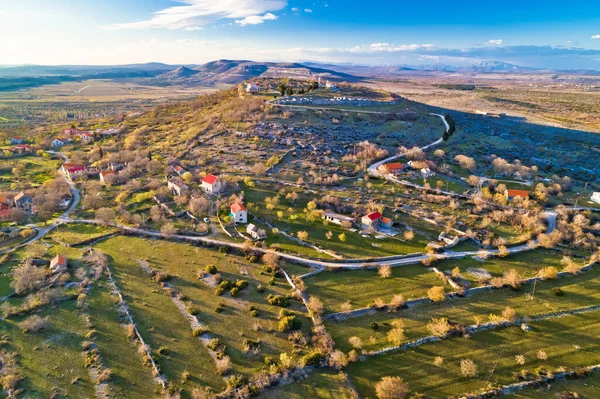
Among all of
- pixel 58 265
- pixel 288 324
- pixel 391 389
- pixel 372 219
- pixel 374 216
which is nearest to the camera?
pixel 391 389

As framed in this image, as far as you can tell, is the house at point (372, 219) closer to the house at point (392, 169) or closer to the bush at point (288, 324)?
the bush at point (288, 324)

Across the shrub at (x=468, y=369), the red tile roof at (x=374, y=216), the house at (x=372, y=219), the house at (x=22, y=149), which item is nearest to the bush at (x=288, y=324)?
the shrub at (x=468, y=369)

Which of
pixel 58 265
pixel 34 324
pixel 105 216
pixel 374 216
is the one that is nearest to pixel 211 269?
pixel 34 324

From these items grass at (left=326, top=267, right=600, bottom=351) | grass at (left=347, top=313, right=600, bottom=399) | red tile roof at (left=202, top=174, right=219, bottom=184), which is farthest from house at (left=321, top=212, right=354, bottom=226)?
grass at (left=347, top=313, right=600, bottom=399)

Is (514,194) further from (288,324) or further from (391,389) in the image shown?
(288,324)

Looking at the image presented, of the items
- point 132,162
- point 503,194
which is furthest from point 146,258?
point 503,194

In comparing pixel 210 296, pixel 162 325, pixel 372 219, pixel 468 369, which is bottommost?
pixel 468 369

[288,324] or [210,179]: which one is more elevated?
[210,179]
